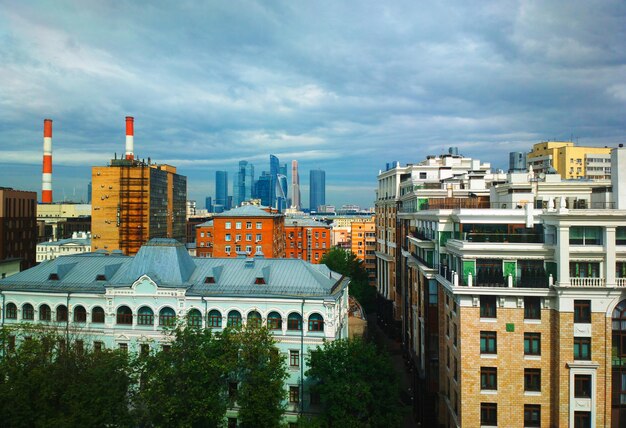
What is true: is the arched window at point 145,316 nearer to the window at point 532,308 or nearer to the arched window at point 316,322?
the arched window at point 316,322

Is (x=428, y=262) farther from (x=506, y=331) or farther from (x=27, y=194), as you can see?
(x=27, y=194)

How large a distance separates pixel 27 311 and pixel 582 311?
4746 cm

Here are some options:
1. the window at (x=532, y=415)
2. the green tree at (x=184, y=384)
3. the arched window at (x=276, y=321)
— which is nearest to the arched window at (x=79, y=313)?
the green tree at (x=184, y=384)

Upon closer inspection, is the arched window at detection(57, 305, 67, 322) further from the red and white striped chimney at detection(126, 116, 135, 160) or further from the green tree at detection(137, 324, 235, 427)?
the red and white striped chimney at detection(126, 116, 135, 160)

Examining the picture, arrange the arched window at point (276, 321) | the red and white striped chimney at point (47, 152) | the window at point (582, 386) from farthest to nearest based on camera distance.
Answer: the red and white striped chimney at point (47, 152) < the arched window at point (276, 321) < the window at point (582, 386)

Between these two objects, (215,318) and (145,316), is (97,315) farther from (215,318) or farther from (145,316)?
(215,318)

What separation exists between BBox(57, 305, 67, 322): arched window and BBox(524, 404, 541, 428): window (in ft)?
131

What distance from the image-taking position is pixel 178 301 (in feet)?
141

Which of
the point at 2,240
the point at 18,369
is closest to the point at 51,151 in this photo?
the point at 2,240

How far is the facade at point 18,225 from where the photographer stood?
81375 mm

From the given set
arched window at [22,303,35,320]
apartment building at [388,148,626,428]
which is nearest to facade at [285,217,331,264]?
arched window at [22,303,35,320]

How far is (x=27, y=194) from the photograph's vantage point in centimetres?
8931

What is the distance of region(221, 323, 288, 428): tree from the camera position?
36219 millimetres

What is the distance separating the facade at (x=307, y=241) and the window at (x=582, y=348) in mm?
91997
